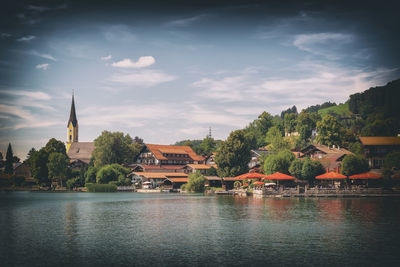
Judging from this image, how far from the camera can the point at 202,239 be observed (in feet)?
99.3

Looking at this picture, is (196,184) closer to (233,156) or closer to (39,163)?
(233,156)

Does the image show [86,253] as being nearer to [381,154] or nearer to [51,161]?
[381,154]

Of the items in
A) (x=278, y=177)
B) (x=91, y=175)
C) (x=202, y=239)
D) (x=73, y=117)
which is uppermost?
(x=73, y=117)

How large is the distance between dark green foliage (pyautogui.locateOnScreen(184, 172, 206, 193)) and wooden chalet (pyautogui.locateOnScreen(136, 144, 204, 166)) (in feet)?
95.6

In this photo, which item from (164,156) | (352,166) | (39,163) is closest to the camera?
(352,166)

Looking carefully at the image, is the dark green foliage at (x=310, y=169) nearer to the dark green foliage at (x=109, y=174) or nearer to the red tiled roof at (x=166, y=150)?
the dark green foliage at (x=109, y=174)

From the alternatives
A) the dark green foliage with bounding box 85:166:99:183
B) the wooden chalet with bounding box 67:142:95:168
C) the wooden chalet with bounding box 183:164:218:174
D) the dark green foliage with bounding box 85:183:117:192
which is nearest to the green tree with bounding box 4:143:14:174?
the wooden chalet with bounding box 67:142:95:168

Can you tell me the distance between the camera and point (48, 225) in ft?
123

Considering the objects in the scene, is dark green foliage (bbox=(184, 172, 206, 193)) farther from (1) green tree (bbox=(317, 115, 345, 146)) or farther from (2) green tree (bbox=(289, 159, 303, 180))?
(1) green tree (bbox=(317, 115, 345, 146))

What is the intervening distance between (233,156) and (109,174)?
3423 cm

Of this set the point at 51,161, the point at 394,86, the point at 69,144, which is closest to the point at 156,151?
the point at 51,161

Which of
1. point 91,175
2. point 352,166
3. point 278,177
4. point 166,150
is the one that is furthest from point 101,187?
point 352,166

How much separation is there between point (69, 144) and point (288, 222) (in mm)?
152316

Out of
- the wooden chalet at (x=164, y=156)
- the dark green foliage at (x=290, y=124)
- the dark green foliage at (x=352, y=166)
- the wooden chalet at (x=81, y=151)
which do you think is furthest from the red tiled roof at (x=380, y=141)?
the wooden chalet at (x=81, y=151)
